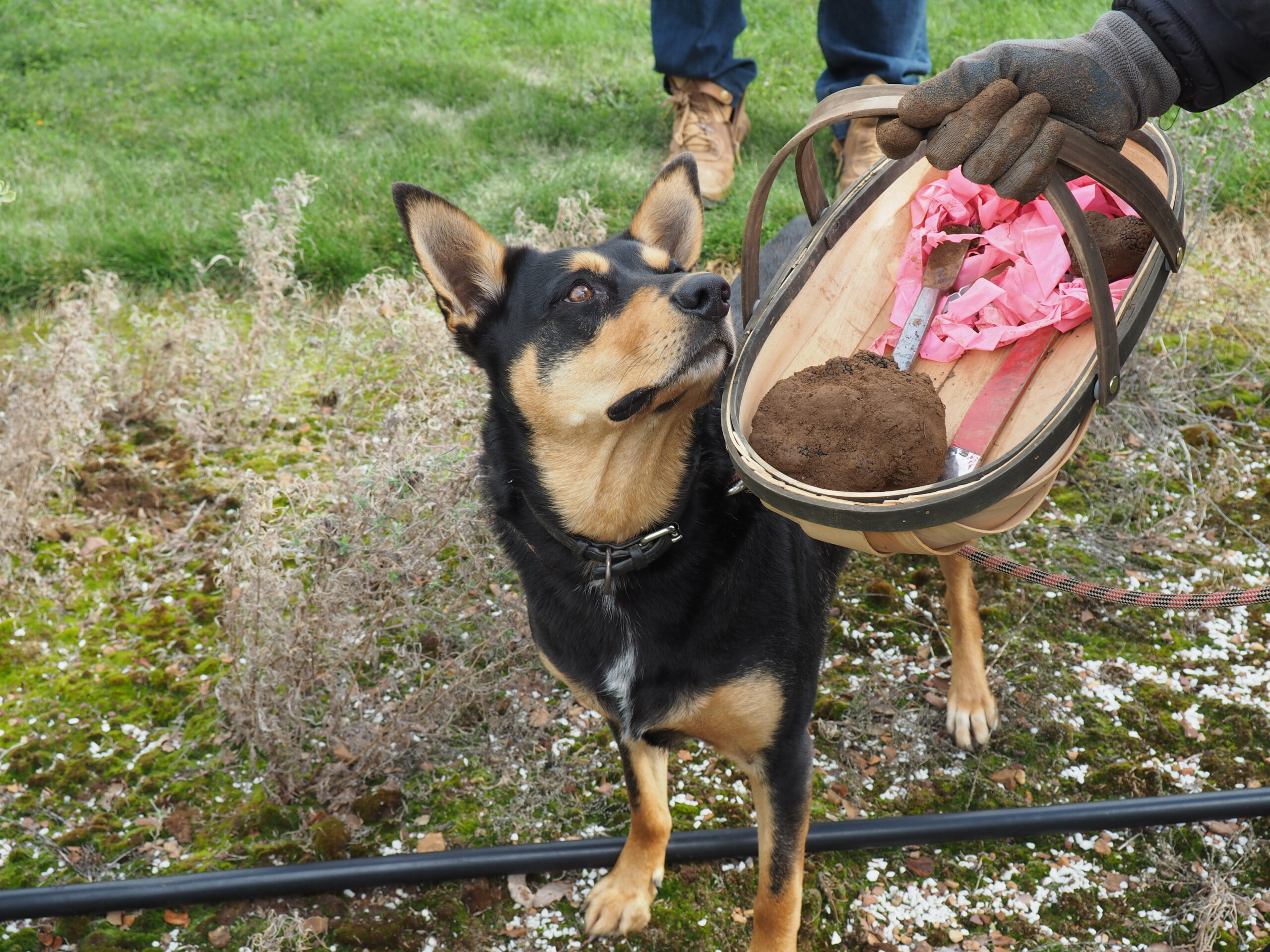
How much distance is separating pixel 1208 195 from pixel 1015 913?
360 cm

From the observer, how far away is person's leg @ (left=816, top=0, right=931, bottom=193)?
17.3ft

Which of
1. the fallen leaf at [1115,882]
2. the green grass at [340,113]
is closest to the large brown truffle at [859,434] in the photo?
the fallen leaf at [1115,882]

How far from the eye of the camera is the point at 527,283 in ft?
8.07

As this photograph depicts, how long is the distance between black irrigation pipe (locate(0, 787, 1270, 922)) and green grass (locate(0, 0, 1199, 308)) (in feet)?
10.7

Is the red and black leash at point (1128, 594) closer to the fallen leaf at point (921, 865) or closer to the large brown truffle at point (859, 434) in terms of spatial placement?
the large brown truffle at point (859, 434)

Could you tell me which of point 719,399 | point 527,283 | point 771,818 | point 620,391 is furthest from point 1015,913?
point 527,283

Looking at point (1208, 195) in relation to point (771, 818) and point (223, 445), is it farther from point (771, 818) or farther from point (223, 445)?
point (223, 445)

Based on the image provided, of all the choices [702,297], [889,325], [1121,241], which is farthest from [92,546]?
[1121,241]

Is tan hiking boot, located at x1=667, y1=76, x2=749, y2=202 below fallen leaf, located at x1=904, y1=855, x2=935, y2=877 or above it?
above

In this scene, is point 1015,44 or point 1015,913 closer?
point 1015,44

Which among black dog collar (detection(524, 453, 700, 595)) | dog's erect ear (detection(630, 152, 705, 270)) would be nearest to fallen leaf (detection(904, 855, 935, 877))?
black dog collar (detection(524, 453, 700, 595))

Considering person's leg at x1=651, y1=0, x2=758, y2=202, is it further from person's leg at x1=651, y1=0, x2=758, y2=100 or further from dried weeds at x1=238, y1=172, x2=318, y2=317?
dried weeds at x1=238, y1=172, x2=318, y2=317

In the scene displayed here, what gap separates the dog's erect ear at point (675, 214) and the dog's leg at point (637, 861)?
1445 mm

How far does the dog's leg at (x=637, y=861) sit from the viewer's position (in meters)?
2.59
